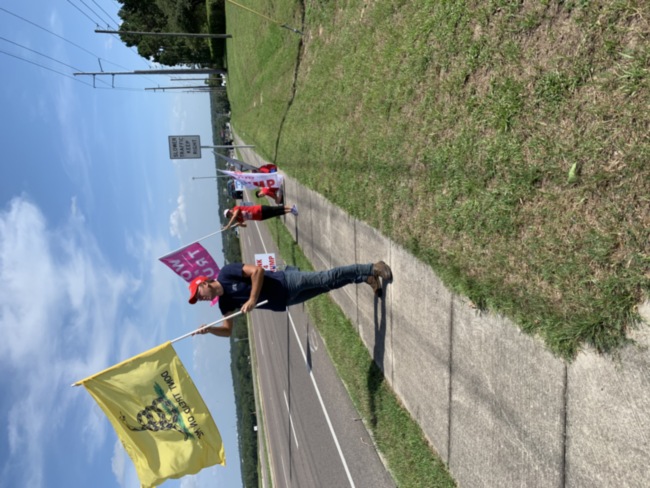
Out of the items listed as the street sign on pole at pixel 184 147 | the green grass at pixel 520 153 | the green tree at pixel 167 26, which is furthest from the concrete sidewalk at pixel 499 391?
the green tree at pixel 167 26

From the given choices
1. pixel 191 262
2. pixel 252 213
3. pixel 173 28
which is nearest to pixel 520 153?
pixel 191 262

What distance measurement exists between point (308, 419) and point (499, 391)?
10321 mm

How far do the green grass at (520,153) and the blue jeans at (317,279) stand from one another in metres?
0.75

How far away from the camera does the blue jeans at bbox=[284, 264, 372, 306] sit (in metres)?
6.36

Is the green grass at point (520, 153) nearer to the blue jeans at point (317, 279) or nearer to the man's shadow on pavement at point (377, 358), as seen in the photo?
the blue jeans at point (317, 279)

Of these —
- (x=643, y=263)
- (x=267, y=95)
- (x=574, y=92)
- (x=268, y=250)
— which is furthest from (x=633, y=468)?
(x=268, y=250)

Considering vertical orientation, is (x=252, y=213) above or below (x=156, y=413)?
above

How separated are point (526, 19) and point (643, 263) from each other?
7.36 feet

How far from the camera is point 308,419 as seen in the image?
13.8 m

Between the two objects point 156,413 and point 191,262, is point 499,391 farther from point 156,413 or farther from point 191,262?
point 191,262

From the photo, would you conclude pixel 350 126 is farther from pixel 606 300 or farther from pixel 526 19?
pixel 606 300

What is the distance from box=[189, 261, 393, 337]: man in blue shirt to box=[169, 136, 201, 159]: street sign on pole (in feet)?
42.9

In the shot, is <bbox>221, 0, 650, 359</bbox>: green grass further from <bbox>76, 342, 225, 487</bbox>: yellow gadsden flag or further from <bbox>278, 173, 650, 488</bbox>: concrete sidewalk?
<bbox>76, 342, 225, 487</bbox>: yellow gadsden flag

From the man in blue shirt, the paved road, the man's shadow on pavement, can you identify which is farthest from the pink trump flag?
the paved road
